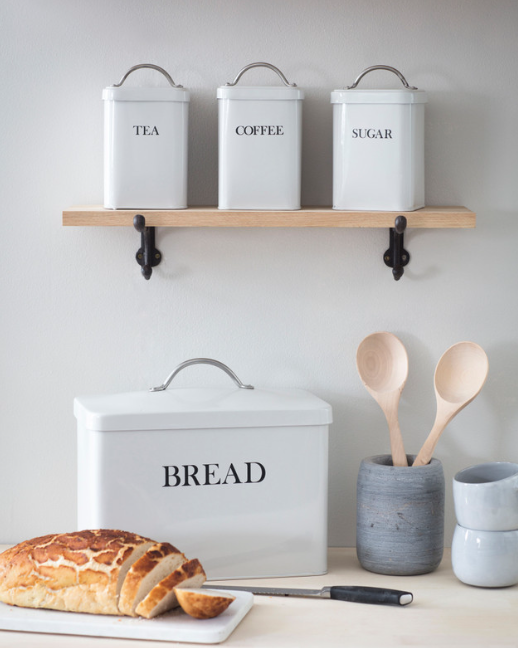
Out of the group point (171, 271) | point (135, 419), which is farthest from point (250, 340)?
point (135, 419)

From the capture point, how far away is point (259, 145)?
1.18m

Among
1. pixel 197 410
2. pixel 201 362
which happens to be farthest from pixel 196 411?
pixel 201 362

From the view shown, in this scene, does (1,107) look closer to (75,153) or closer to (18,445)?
(75,153)

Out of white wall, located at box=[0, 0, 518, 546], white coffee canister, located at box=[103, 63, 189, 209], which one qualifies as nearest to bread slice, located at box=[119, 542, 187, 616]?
white wall, located at box=[0, 0, 518, 546]

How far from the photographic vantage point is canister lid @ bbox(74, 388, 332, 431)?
3.72ft

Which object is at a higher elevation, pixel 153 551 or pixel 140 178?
pixel 140 178

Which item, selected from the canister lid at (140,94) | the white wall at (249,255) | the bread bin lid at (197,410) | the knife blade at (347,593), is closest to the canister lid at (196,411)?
the bread bin lid at (197,410)

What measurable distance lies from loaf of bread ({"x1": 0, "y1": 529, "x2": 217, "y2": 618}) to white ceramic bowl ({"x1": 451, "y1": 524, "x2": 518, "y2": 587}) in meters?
0.36

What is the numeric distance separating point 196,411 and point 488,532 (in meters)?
0.43

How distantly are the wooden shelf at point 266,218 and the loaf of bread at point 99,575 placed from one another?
43 centimetres

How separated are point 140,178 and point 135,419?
34 centimetres

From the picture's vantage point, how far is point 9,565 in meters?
1.05

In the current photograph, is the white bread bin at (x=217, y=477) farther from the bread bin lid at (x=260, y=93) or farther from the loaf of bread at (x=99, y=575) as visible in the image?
the bread bin lid at (x=260, y=93)

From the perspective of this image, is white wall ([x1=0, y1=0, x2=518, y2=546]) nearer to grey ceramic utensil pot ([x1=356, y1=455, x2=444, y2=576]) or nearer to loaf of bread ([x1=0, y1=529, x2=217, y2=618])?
grey ceramic utensil pot ([x1=356, y1=455, x2=444, y2=576])
